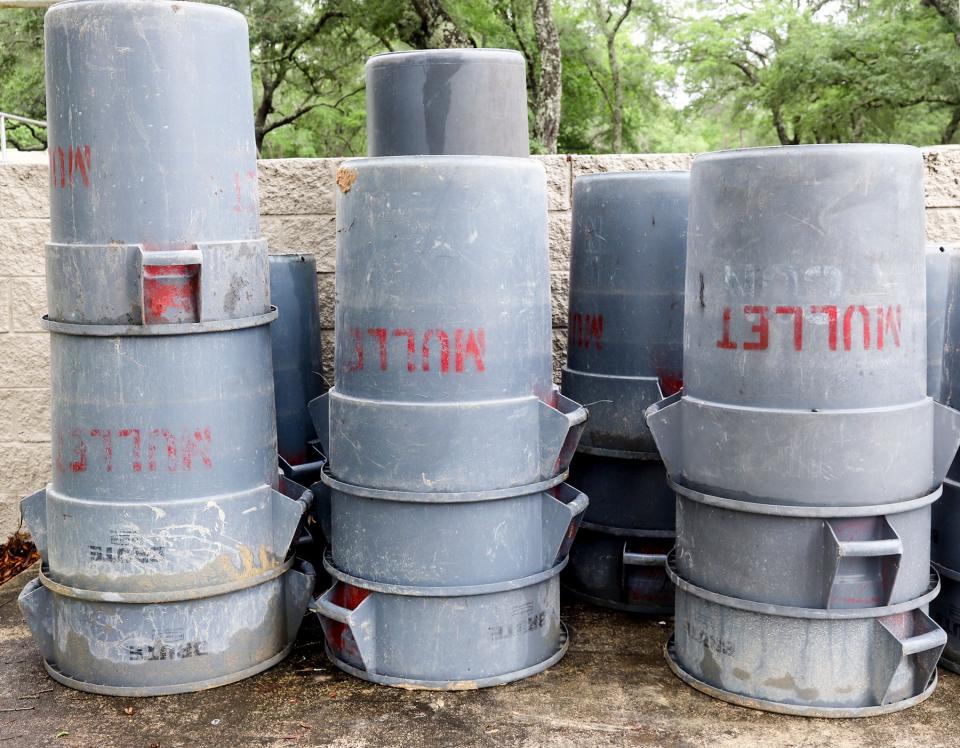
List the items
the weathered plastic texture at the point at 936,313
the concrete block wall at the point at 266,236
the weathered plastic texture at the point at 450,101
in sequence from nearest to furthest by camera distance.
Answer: the weathered plastic texture at the point at 936,313 → the weathered plastic texture at the point at 450,101 → the concrete block wall at the point at 266,236

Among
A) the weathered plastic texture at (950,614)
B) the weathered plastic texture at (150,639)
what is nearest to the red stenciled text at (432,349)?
the weathered plastic texture at (150,639)

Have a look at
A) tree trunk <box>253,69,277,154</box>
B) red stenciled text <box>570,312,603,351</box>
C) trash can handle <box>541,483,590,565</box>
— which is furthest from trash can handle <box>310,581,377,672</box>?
tree trunk <box>253,69,277,154</box>

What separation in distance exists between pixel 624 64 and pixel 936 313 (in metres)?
19.3

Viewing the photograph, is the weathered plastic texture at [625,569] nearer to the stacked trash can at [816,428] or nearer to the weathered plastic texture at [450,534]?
the weathered plastic texture at [450,534]

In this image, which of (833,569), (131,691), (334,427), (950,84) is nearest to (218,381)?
(334,427)

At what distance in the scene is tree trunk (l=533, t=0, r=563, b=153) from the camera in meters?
15.5

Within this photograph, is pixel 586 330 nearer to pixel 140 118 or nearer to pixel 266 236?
pixel 266 236

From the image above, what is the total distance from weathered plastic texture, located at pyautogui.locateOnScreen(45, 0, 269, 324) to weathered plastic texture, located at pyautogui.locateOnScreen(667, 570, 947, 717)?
224 cm

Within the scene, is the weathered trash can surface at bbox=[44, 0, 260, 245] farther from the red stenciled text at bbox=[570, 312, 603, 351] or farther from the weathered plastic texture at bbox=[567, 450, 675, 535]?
the weathered plastic texture at bbox=[567, 450, 675, 535]

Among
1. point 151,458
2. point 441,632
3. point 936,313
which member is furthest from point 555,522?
point 936,313

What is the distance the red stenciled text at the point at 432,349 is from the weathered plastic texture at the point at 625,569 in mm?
1346

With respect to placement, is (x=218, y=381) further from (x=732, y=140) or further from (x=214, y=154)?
(x=732, y=140)

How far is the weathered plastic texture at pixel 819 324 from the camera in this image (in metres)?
3.53

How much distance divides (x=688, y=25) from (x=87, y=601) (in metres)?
20.7
